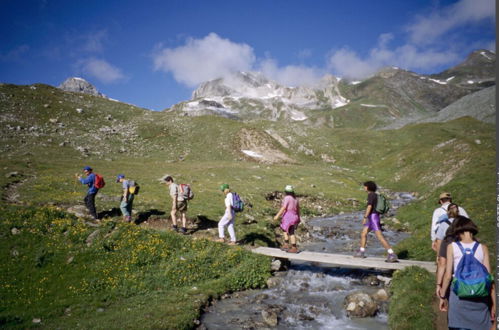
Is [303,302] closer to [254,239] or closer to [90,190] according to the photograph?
[254,239]

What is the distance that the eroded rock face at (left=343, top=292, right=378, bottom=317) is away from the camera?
12.0 m

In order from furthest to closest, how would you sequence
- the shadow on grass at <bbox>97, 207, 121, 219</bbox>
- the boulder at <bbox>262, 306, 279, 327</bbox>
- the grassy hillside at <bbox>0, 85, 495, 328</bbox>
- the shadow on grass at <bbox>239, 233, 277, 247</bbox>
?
Result: the shadow on grass at <bbox>97, 207, 121, 219</bbox> < the shadow on grass at <bbox>239, 233, 277, 247</bbox> < the grassy hillside at <bbox>0, 85, 495, 328</bbox> < the boulder at <bbox>262, 306, 279, 327</bbox>

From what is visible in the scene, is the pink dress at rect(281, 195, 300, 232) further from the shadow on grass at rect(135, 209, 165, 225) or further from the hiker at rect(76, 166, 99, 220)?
the hiker at rect(76, 166, 99, 220)

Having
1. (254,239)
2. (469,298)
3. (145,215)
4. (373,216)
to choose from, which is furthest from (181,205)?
(469,298)

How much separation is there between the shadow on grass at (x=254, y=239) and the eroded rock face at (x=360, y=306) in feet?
29.3

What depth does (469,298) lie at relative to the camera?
20.8ft

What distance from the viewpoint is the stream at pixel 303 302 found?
1158cm

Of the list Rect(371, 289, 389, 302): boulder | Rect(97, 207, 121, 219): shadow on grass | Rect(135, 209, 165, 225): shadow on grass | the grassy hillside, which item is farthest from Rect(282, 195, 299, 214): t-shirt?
Rect(97, 207, 121, 219): shadow on grass

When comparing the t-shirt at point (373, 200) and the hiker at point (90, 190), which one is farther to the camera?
the hiker at point (90, 190)

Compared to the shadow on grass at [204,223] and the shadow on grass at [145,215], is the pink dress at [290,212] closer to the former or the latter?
the shadow on grass at [204,223]

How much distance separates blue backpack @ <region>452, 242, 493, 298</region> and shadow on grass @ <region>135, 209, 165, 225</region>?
2036cm

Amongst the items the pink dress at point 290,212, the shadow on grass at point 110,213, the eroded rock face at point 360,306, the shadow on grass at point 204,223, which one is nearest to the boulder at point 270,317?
the eroded rock face at point 360,306

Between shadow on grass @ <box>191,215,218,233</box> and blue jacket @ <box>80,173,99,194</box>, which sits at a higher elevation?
blue jacket @ <box>80,173,99,194</box>

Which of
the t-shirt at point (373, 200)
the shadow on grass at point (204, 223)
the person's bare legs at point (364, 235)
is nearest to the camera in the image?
the t-shirt at point (373, 200)
